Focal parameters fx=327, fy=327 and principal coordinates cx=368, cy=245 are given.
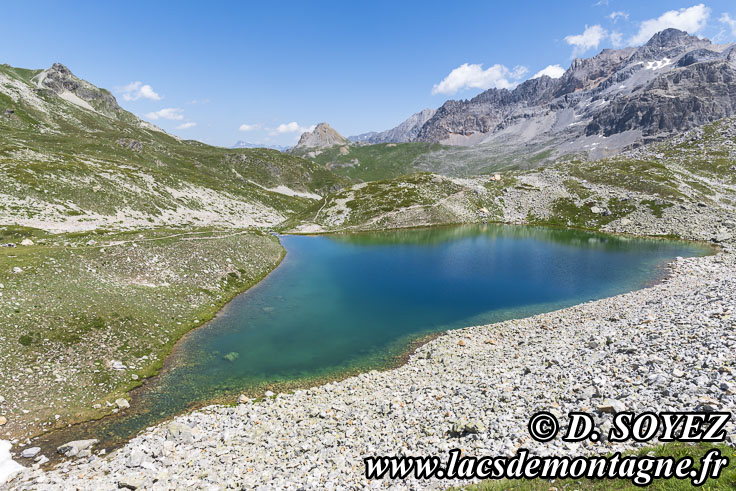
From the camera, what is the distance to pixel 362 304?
48.0 meters

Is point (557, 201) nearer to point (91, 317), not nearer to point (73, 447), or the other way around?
point (91, 317)

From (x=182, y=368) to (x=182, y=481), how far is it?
1679cm

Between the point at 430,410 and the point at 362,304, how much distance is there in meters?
27.4

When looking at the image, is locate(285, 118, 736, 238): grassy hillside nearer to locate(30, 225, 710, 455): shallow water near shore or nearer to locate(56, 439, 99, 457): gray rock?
locate(30, 225, 710, 455): shallow water near shore

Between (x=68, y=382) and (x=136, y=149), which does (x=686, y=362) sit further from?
(x=136, y=149)

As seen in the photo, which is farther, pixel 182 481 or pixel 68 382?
pixel 68 382

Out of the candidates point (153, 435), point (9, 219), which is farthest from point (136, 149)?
point (153, 435)

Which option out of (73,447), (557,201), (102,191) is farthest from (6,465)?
(557,201)

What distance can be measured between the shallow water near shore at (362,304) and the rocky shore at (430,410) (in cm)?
394

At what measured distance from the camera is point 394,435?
19.0 metres

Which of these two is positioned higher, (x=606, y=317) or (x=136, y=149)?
(x=136, y=149)

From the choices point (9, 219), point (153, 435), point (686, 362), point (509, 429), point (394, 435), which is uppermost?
point (9, 219)

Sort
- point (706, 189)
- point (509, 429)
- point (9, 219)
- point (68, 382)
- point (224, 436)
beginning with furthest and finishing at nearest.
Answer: point (706, 189) < point (9, 219) < point (68, 382) < point (224, 436) < point (509, 429)

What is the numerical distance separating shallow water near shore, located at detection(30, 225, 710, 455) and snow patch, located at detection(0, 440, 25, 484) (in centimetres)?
177
